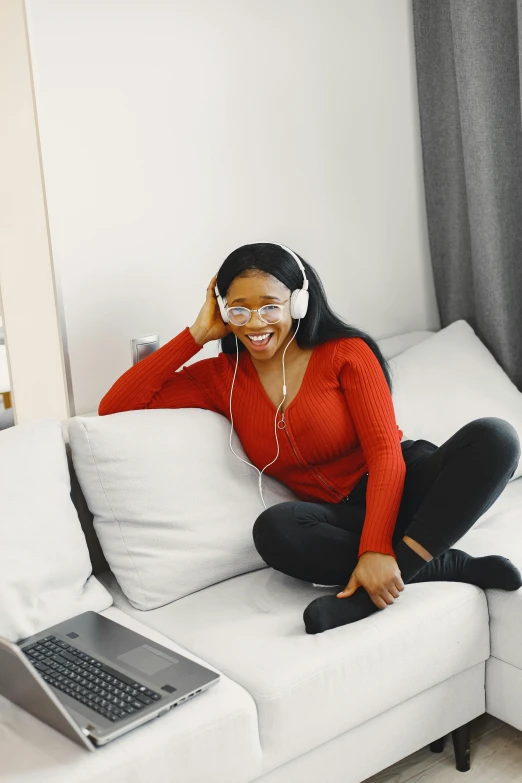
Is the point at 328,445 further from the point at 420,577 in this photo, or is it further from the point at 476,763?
the point at 476,763

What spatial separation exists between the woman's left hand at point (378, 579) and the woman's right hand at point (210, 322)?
2.04 ft

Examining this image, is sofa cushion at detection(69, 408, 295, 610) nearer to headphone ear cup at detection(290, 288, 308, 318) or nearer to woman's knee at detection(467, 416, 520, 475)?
headphone ear cup at detection(290, 288, 308, 318)

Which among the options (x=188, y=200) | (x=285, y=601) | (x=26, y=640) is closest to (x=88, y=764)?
(x=26, y=640)

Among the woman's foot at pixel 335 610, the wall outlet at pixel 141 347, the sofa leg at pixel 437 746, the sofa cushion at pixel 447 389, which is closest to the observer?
the woman's foot at pixel 335 610

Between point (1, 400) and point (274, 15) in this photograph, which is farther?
point (274, 15)

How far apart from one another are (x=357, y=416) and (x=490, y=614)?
0.48 meters

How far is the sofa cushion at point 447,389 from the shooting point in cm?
234

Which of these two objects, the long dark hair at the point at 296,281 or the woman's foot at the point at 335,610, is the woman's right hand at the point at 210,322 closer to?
the long dark hair at the point at 296,281

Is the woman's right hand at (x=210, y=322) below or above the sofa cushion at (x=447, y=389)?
above

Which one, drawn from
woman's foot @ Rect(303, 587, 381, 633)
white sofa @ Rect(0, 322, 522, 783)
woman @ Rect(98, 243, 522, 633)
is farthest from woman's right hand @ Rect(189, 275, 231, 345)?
woman's foot @ Rect(303, 587, 381, 633)

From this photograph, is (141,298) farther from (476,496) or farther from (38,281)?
(476,496)

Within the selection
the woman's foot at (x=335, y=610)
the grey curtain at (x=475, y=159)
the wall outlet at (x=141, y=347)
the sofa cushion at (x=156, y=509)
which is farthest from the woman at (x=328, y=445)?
the grey curtain at (x=475, y=159)

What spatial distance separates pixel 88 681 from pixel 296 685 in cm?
35

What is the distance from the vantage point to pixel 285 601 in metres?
1.76
